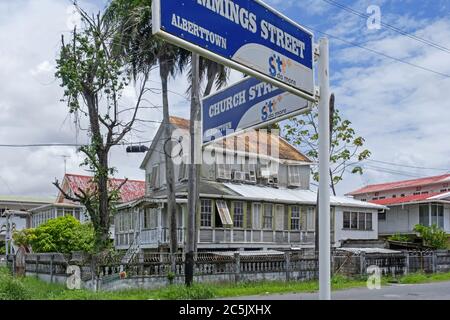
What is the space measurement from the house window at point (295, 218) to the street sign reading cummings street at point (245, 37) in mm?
28935

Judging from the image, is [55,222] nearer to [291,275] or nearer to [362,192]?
[291,275]

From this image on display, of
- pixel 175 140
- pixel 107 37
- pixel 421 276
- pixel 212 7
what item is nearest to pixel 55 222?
pixel 175 140

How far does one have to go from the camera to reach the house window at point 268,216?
3127 cm

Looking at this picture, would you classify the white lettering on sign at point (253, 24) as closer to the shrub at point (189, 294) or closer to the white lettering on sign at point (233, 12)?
the white lettering on sign at point (233, 12)

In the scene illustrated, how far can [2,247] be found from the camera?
4919cm

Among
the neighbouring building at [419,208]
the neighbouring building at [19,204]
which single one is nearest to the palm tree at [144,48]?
the neighbouring building at [419,208]

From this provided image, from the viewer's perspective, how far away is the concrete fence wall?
17.4 meters

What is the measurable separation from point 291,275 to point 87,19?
11.9 meters

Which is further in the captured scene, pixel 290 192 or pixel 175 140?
pixel 290 192

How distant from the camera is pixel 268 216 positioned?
31375mm

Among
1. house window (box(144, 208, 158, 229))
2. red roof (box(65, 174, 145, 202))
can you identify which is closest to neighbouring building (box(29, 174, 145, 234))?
red roof (box(65, 174, 145, 202))

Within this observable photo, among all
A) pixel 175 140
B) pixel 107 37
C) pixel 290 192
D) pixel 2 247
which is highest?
pixel 107 37

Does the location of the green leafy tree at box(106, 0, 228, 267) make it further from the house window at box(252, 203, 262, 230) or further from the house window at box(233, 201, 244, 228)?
the house window at box(252, 203, 262, 230)

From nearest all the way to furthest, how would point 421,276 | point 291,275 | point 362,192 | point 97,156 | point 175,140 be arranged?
point 97,156, point 291,275, point 421,276, point 175,140, point 362,192
